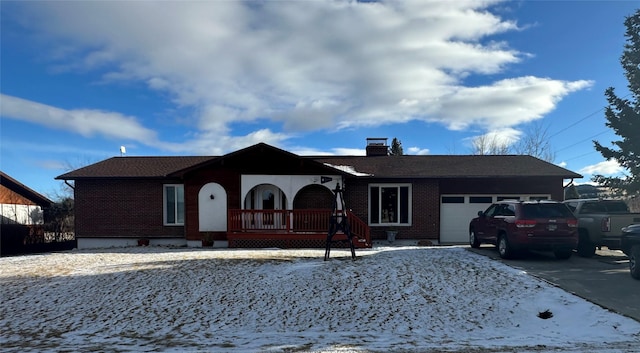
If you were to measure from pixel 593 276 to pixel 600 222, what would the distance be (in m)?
2.80

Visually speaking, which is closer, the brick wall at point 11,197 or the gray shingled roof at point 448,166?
the gray shingled roof at point 448,166

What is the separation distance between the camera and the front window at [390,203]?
1692cm

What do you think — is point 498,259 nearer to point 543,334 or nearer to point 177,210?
point 543,334

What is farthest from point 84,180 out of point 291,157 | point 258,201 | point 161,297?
point 161,297

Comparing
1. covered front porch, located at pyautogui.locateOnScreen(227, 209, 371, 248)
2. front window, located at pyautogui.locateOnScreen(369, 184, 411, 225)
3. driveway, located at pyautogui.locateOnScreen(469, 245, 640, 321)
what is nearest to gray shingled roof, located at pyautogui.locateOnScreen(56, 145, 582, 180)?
front window, located at pyautogui.locateOnScreen(369, 184, 411, 225)

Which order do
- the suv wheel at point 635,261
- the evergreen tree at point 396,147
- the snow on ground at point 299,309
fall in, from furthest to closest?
the evergreen tree at point 396,147
the suv wheel at point 635,261
the snow on ground at point 299,309

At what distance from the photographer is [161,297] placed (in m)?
8.42

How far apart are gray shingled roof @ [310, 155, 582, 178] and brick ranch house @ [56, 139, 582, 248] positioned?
47 millimetres

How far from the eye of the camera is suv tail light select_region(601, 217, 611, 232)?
11.5 m

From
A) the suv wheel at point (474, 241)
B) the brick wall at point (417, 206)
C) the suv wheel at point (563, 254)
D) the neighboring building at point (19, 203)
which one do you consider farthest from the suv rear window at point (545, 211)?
the neighboring building at point (19, 203)

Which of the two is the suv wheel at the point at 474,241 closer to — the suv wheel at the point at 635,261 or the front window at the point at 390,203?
the front window at the point at 390,203

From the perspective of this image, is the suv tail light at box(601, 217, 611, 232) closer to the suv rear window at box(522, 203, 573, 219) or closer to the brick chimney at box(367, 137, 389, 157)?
the suv rear window at box(522, 203, 573, 219)

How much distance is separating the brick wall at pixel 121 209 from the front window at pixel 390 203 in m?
8.56

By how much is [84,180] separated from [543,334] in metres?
17.8
